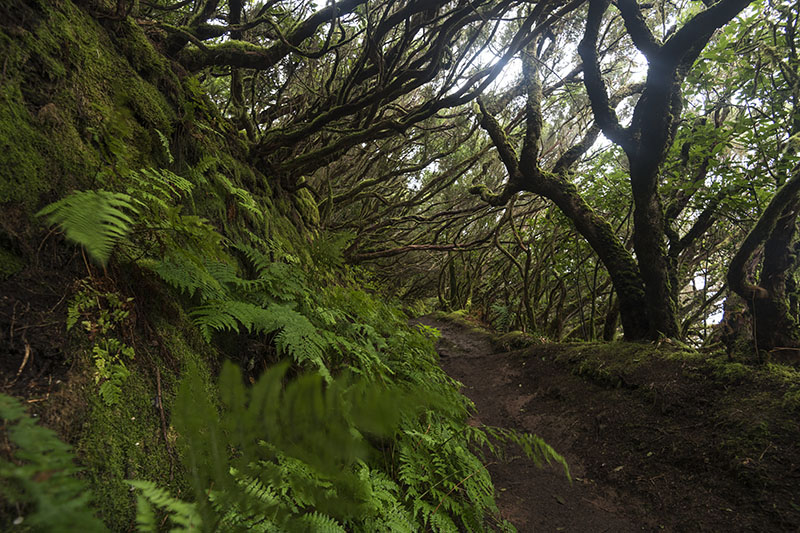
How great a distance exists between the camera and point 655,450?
11.1 ft

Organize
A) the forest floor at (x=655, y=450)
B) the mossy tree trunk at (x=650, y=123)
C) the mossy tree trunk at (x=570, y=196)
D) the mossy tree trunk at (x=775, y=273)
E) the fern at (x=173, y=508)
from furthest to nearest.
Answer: the mossy tree trunk at (x=570, y=196) → the mossy tree trunk at (x=650, y=123) → the mossy tree trunk at (x=775, y=273) → the forest floor at (x=655, y=450) → the fern at (x=173, y=508)

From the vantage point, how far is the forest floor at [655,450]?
8.73 feet

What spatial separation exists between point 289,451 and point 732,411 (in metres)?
4.18

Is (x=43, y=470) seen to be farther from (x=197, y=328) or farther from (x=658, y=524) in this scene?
(x=658, y=524)

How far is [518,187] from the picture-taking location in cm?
682

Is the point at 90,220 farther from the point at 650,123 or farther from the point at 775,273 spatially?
the point at 650,123

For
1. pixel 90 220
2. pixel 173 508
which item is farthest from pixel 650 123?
pixel 173 508

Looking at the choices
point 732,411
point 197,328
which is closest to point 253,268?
point 197,328

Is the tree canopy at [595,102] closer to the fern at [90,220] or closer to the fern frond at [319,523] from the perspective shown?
the fern at [90,220]

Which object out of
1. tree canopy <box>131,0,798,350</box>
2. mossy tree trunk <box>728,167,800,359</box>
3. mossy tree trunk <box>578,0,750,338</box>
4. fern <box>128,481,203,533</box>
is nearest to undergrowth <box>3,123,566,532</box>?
fern <box>128,481,203,533</box>

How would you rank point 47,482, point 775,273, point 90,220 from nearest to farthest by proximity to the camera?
point 47,482
point 90,220
point 775,273

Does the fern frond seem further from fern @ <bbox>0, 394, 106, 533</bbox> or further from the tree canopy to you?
the tree canopy

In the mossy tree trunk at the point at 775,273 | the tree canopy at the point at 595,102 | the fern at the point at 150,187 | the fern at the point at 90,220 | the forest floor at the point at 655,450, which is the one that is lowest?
the forest floor at the point at 655,450

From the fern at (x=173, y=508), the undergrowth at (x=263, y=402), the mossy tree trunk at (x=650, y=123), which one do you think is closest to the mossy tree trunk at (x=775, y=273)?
the mossy tree trunk at (x=650, y=123)
